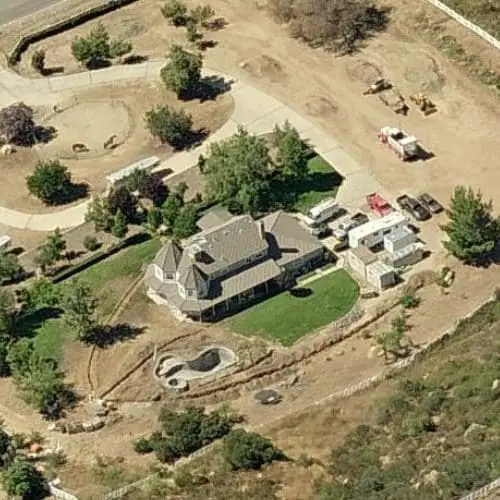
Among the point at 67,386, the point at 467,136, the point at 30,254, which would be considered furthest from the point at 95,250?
the point at 467,136

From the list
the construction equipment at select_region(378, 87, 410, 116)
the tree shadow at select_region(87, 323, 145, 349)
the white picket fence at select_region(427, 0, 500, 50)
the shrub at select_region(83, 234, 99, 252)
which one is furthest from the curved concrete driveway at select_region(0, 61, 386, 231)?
the white picket fence at select_region(427, 0, 500, 50)

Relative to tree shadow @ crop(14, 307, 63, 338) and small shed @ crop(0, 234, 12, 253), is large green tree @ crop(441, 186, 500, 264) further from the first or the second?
small shed @ crop(0, 234, 12, 253)

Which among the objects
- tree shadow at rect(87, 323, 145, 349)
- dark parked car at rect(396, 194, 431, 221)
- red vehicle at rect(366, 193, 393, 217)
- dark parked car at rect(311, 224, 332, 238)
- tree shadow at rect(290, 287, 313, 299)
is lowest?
tree shadow at rect(87, 323, 145, 349)

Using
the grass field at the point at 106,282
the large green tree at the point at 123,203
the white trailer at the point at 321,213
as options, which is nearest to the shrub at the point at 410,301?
the white trailer at the point at 321,213

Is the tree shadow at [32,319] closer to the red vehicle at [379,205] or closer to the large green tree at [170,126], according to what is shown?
the large green tree at [170,126]

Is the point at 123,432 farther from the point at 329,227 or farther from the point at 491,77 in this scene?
the point at 491,77

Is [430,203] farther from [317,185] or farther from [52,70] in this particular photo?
[52,70]

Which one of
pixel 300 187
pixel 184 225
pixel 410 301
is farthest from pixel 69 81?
pixel 410 301
